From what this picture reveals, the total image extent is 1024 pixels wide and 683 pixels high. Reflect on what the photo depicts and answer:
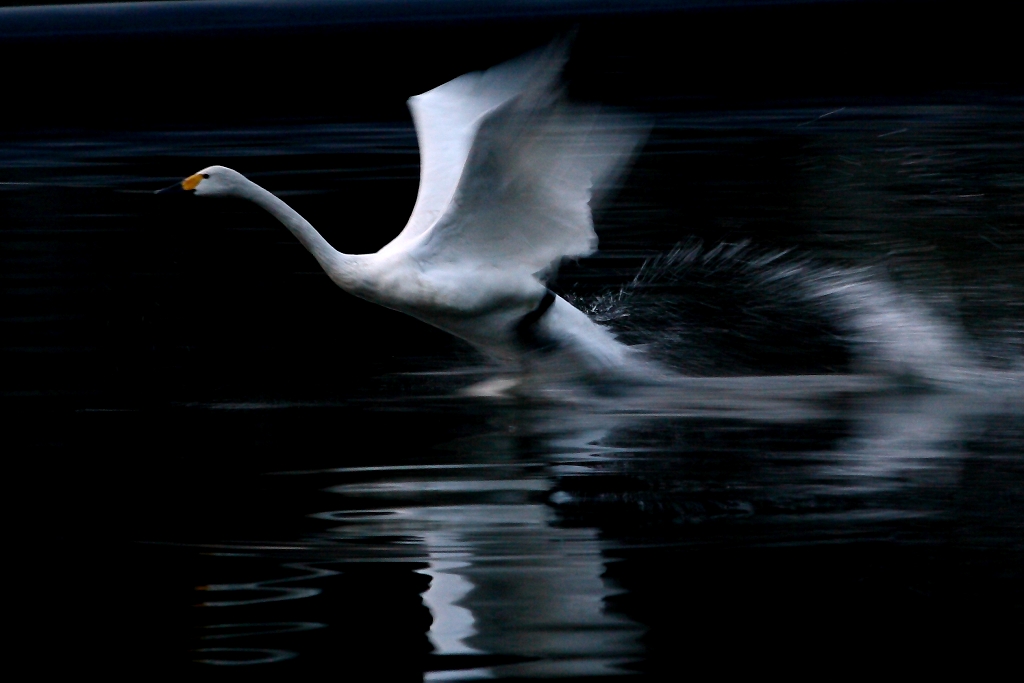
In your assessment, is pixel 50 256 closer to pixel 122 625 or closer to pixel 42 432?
pixel 42 432

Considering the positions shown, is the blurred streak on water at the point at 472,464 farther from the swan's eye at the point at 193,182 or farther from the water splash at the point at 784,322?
the swan's eye at the point at 193,182

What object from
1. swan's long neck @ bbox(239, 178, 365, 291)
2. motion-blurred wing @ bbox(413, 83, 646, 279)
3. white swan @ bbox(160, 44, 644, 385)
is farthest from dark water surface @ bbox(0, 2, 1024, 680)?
motion-blurred wing @ bbox(413, 83, 646, 279)

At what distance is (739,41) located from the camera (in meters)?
34.7

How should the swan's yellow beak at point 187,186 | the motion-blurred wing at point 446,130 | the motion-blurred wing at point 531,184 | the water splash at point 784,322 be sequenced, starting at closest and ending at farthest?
the motion-blurred wing at point 531,184, the swan's yellow beak at point 187,186, the water splash at point 784,322, the motion-blurred wing at point 446,130

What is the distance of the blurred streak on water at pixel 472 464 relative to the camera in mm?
4988

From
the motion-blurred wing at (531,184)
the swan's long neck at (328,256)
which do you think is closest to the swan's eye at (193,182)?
the swan's long neck at (328,256)

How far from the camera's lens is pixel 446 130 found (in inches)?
365

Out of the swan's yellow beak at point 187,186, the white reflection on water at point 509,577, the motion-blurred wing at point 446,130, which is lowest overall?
the white reflection on water at point 509,577

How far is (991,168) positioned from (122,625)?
10192mm

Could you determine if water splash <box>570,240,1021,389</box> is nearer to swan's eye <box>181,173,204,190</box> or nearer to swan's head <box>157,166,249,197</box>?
swan's head <box>157,166,249,197</box>

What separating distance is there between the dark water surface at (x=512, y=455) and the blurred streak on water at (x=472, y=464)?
0.06 ft

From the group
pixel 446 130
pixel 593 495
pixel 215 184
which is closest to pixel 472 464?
pixel 593 495

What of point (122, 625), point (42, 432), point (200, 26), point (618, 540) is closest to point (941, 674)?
point (618, 540)

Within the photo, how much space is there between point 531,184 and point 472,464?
151cm
